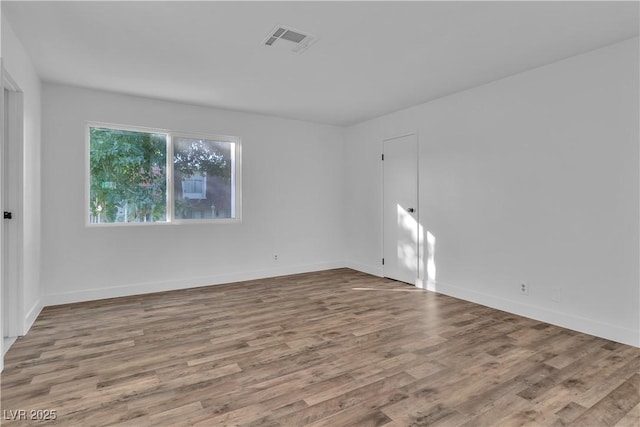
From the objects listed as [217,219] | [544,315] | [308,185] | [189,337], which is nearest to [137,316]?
[189,337]

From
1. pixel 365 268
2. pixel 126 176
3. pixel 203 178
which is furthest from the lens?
pixel 365 268

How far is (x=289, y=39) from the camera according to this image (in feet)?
9.52

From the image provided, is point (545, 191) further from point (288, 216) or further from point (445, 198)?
point (288, 216)

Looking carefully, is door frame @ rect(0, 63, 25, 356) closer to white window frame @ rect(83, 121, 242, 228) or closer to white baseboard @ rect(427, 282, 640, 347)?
white window frame @ rect(83, 121, 242, 228)

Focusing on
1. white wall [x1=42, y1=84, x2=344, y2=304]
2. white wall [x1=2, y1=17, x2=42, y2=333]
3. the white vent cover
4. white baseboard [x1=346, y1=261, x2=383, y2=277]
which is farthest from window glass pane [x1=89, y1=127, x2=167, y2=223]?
white baseboard [x1=346, y1=261, x2=383, y2=277]

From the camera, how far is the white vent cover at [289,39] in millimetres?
2768

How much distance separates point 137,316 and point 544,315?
4.18m

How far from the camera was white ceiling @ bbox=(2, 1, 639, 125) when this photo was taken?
246 centimetres

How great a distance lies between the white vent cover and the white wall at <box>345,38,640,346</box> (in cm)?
226

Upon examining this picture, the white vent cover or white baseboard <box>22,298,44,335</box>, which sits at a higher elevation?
the white vent cover

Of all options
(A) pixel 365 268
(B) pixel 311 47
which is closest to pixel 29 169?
(B) pixel 311 47

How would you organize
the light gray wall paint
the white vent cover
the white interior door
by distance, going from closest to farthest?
the white vent cover → the light gray wall paint → the white interior door

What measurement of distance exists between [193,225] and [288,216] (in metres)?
1.54

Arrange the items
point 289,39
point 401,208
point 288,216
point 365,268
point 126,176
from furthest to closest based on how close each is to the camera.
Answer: point 365,268
point 288,216
point 401,208
point 126,176
point 289,39
